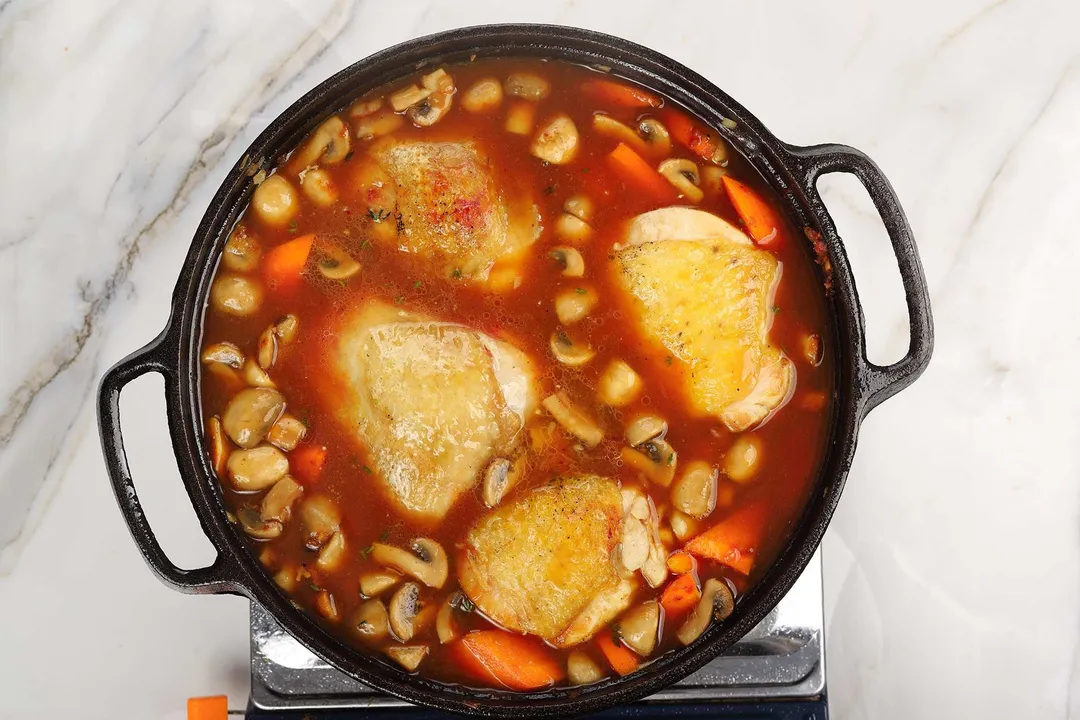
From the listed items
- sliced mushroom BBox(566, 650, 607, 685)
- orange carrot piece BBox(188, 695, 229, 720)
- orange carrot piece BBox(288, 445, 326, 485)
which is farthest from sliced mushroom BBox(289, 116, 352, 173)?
orange carrot piece BBox(188, 695, 229, 720)

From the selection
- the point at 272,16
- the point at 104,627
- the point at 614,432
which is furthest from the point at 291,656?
the point at 272,16

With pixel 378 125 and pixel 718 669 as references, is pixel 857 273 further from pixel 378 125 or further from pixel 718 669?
pixel 378 125

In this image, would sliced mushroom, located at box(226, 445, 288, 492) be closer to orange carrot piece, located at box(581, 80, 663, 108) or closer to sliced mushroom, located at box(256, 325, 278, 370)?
sliced mushroom, located at box(256, 325, 278, 370)

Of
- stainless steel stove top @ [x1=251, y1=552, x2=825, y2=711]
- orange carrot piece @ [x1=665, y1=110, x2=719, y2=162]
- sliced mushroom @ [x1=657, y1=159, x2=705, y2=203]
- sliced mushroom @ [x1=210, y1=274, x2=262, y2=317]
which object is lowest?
stainless steel stove top @ [x1=251, y1=552, x2=825, y2=711]

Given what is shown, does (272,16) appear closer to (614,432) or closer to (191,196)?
(191,196)

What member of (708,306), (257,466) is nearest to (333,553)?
(257,466)

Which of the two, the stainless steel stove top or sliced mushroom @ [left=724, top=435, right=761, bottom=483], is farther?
the stainless steel stove top
